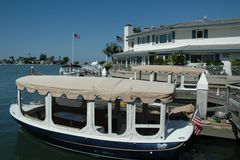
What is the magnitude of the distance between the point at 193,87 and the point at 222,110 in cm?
895

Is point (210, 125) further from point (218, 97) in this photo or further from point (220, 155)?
point (218, 97)

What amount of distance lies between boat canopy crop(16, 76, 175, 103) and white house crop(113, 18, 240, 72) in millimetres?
20306

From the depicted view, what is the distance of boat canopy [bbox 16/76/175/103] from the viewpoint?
895cm

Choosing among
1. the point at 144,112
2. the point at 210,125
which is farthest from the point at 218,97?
the point at 144,112

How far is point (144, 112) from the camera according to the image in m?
11.0

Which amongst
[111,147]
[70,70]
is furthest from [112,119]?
[70,70]

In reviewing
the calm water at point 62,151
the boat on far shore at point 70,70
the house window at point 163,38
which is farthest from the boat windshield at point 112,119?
the boat on far shore at point 70,70

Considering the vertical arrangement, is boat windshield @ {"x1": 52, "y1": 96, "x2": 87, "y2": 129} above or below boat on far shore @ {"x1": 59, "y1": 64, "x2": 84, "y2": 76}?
below

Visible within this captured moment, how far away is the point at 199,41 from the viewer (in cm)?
3362

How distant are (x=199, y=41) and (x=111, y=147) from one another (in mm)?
26978

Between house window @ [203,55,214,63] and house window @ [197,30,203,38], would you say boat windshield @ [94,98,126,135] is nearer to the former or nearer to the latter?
house window @ [203,55,214,63]

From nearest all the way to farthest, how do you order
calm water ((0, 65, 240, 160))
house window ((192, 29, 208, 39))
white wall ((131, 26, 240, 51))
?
calm water ((0, 65, 240, 160))
white wall ((131, 26, 240, 51))
house window ((192, 29, 208, 39))

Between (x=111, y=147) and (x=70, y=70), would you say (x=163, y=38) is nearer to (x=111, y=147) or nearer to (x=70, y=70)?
(x=70, y=70)

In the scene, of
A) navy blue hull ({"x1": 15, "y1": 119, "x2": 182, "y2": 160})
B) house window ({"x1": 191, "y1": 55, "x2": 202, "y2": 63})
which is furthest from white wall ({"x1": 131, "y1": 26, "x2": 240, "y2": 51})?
navy blue hull ({"x1": 15, "y1": 119, "x2": 182, "y2": 160})
